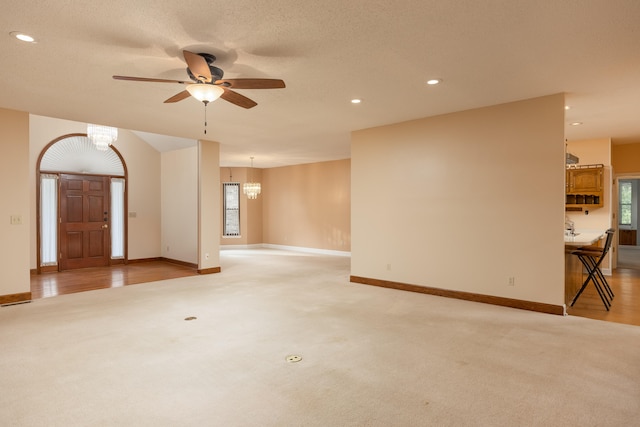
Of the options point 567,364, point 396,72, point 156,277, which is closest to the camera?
point 567,364

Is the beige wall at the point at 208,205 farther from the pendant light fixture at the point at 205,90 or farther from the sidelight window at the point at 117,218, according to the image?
the pendant light fixture at the point at 205,90

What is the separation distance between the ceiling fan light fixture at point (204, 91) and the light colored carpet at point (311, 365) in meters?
2.32

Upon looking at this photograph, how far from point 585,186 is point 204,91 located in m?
7.19

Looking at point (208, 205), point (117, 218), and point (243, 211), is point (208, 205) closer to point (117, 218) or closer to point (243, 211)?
point (117, 218)

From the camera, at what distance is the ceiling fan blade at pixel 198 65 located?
2.64 metres

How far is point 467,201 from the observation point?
5.05m

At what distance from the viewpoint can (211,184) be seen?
7.32 meters

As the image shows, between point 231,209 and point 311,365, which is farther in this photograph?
point 231,209

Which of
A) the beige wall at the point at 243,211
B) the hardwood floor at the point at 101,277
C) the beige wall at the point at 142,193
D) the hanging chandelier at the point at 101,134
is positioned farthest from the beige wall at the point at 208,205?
the beige wall at the point at 243,211

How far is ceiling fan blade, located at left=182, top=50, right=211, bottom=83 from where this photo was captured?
264 cm


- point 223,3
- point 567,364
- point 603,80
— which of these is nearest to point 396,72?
point 223,3

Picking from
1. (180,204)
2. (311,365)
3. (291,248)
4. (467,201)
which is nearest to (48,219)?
(180,204)

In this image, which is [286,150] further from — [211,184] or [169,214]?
[169,214]

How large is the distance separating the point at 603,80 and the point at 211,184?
21.1 ft
